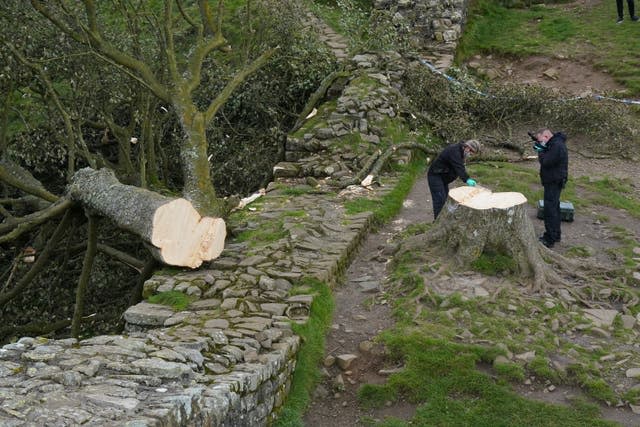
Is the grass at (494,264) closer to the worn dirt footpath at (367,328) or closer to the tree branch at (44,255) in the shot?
the worn dirt footpath at (367,328)

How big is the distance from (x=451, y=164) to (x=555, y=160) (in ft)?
4.73

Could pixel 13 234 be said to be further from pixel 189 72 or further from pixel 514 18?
pixel 514 18

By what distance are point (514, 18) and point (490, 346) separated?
1686cm

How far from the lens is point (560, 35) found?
2023 cm

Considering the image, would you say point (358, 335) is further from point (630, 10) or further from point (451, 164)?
point (630, 10)

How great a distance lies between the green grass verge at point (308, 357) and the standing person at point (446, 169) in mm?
2930

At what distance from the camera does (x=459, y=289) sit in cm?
870

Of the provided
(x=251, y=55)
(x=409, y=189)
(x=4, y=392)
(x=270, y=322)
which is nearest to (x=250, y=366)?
(x=270, y=322)

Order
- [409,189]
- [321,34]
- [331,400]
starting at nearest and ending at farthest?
[331,400] < [409,189] < [321,34]

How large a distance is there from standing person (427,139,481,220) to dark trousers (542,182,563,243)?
1.19m

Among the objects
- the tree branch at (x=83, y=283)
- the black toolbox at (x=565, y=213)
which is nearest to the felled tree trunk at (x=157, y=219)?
the tree branch at (x=83, y=283)

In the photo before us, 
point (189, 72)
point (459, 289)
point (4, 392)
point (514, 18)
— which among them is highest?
point (514, 18)

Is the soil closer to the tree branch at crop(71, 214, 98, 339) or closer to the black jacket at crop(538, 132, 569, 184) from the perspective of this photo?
the black jacket at crop(538, 132, 569, 184)

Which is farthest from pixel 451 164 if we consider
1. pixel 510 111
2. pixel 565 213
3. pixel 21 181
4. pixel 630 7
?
pixel 630 7
